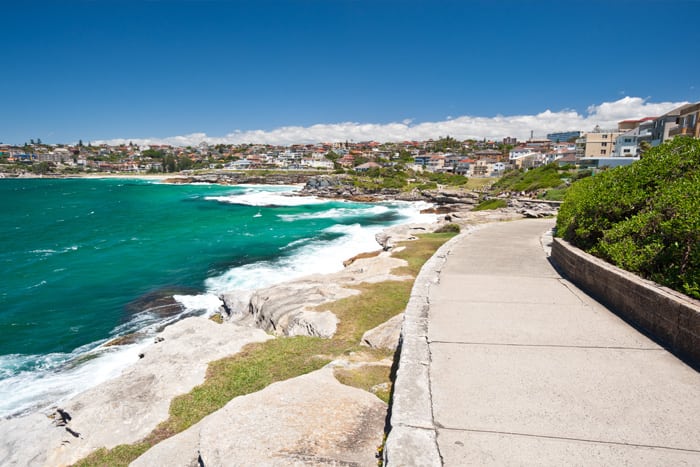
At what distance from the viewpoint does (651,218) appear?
278 inches

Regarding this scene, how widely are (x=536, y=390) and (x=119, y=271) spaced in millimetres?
24618

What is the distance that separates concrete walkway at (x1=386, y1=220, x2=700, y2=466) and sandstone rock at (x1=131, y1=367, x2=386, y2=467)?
447mm

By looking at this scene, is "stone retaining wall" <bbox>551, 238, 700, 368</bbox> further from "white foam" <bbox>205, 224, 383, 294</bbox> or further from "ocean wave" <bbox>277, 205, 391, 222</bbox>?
"ocean wave" <bbox>277, 205, 391, 222</bbox>

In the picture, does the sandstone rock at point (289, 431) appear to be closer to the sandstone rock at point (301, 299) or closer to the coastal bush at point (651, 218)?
the sandstone rock at point (301, 299)

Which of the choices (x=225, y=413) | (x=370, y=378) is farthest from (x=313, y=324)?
(x=225, y=413)

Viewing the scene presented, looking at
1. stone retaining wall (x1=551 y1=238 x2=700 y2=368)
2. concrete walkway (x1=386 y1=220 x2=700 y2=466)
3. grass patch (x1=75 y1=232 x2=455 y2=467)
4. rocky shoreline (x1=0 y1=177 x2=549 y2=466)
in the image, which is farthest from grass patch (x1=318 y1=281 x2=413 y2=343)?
stone retaining wall (x1=551 y1=238 x2=700 y2=368)

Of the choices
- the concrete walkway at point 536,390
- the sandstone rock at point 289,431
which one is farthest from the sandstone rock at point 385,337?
the sandstone rock at point 289,431

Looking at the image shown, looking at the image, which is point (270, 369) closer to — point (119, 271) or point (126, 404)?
point (126, 404)

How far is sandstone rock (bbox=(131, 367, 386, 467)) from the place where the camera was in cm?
367

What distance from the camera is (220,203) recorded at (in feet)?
208

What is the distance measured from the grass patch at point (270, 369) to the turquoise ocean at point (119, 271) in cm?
526

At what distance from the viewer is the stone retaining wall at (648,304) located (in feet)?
16.1

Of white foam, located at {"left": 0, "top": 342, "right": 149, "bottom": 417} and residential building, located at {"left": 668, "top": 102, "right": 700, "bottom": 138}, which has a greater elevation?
residential building, located at {"left": 668, "top": 102, "right": 700, "bottom": 138}

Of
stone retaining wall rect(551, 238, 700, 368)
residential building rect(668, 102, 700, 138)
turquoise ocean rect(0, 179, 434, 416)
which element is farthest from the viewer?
residential building rect(668, 102, 700, 138)
